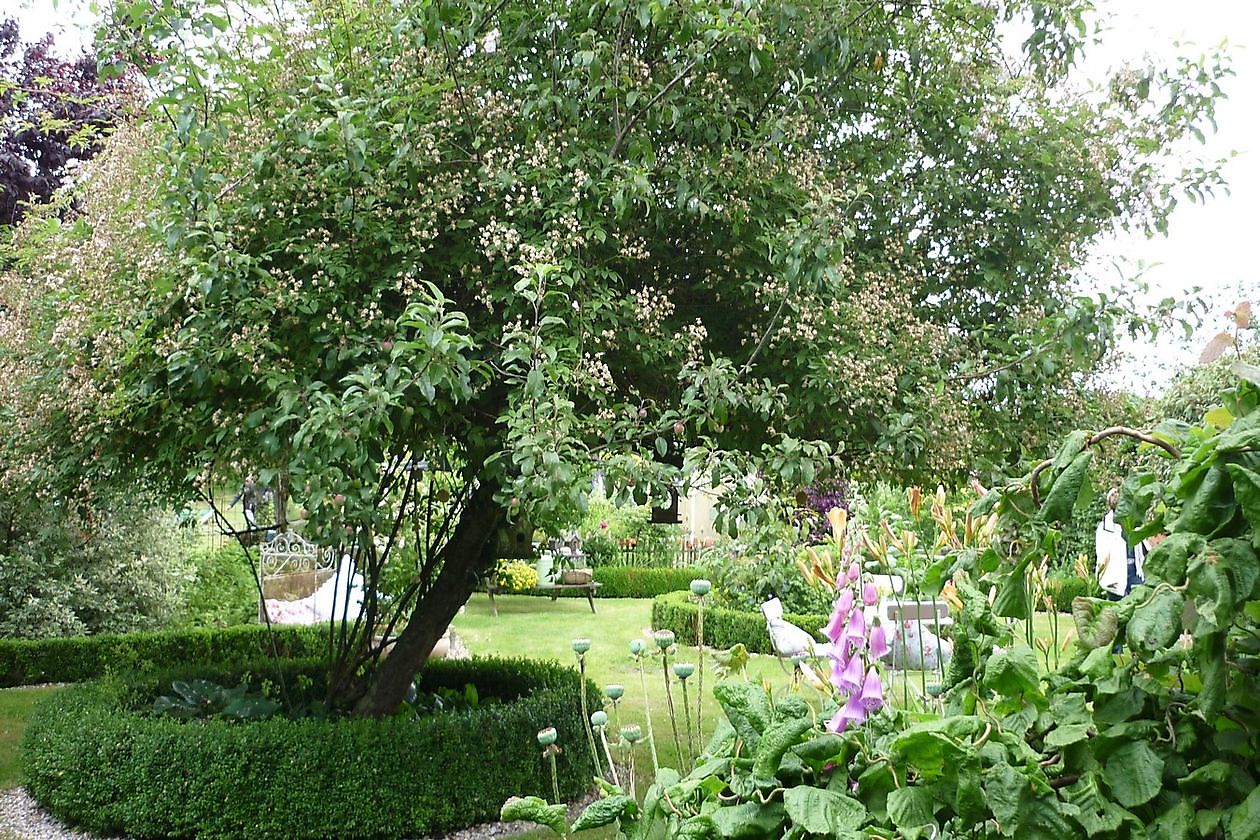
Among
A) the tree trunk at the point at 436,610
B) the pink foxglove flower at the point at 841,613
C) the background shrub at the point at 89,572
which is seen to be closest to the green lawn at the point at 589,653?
the background shrub at the point at 89,572

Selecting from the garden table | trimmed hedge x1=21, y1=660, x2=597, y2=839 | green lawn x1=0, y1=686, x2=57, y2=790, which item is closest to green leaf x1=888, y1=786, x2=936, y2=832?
trimmed hedge x1=21, y1=660, x2=597, y2=839

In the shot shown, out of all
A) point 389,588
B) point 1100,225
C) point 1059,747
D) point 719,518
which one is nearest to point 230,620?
point 389,588

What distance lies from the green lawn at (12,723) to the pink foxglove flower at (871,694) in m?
5.92

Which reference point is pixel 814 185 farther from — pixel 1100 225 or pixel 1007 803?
pixel 1007 803

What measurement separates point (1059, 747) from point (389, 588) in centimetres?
660

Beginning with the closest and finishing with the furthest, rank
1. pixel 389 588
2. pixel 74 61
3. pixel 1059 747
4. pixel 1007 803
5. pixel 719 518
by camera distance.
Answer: pixel 1007 803 → pixel 1059 747 → pixel 719 518 → pixel 389 588 → pixel 74 61

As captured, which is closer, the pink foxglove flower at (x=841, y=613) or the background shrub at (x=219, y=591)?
the pink foxglove flower at (x=841, y=613)

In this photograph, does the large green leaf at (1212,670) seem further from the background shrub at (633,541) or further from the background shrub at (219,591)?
the background shrub at (633,541)

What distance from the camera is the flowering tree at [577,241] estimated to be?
11.3 feet

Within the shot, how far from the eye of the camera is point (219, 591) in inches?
418

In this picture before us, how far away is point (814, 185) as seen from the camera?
3883 mm

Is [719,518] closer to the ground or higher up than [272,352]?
closer to the ground

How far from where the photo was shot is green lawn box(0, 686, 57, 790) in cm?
576

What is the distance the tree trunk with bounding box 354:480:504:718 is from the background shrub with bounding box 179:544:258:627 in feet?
17.9
